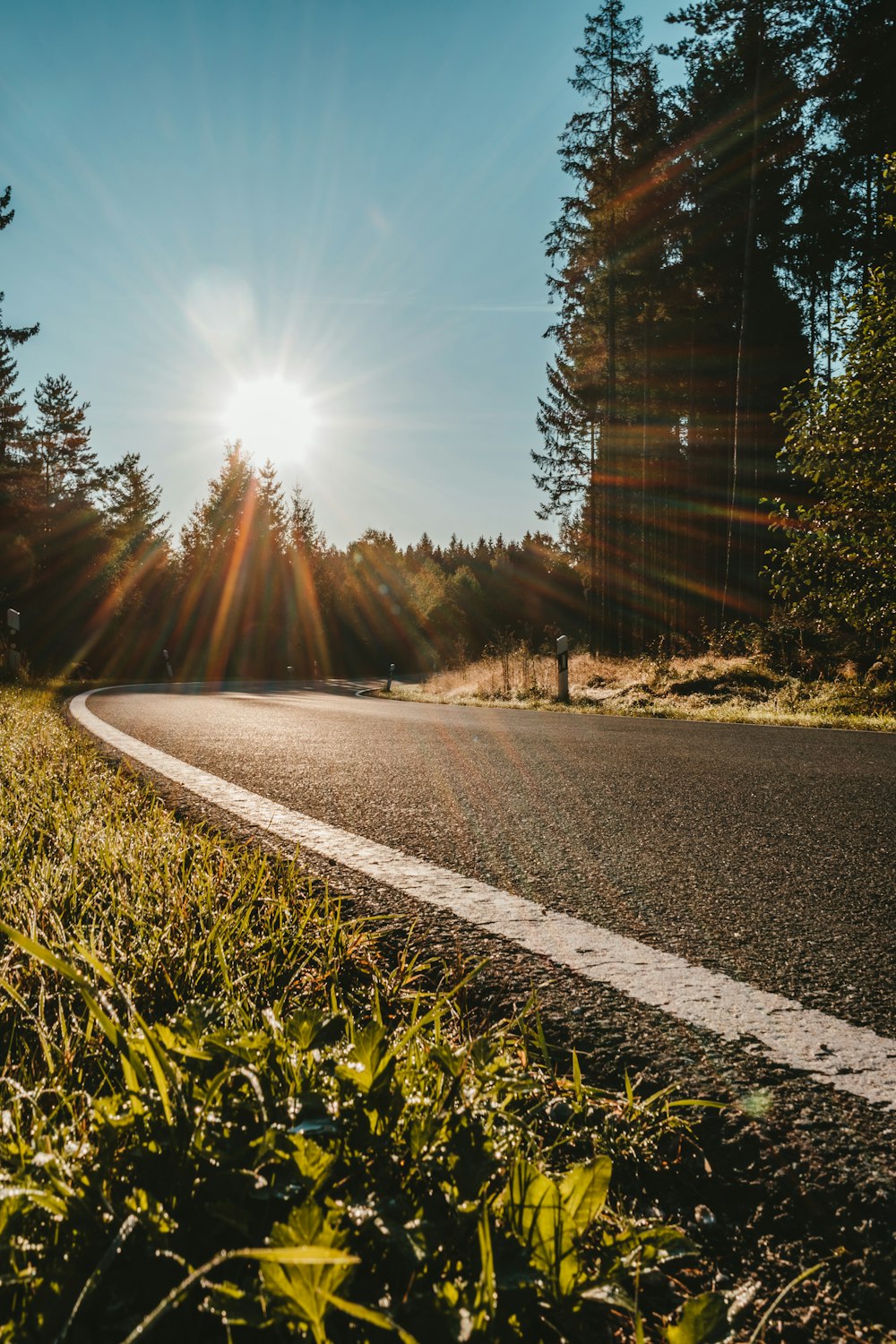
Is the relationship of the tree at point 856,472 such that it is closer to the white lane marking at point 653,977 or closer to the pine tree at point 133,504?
the white lane marking at point 653,977

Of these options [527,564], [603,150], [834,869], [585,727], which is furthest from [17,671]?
[527,564]

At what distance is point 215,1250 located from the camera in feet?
2.65

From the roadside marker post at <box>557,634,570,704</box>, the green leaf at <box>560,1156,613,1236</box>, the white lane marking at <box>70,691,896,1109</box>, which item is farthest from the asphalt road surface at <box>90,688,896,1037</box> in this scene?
the roadside marker post at <box>557,634,570,704</box>

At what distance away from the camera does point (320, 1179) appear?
0.85 metres

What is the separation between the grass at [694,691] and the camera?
10.7 metres

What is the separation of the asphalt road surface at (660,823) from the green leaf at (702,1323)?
32.2 inches

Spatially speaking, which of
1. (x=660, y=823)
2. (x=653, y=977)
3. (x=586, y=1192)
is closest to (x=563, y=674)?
(x=660, y=823)

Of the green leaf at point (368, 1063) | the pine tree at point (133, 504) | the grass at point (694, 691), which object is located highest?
the pine tree at point (133, 504)

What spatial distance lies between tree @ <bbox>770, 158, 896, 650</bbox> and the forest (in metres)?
0.03

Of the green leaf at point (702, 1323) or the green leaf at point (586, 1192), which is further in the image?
the green leaf at point (586, 1192)

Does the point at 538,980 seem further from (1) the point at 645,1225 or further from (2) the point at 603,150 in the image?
(2) the point at 603,150

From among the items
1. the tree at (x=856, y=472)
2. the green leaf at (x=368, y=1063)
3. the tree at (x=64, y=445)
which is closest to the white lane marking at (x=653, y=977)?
the green leaf at (x=368, y=1063)

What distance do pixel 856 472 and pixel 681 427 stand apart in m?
24.4

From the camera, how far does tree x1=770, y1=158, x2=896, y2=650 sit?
9.91 metres
